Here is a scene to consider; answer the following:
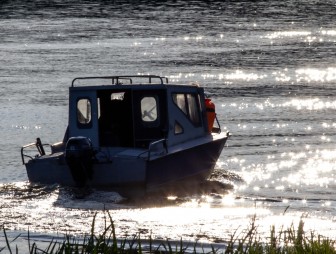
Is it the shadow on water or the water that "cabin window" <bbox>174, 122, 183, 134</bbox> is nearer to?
the shadow on water

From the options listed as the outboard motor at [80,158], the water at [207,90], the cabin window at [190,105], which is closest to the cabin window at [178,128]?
the cabin window at [190,105]

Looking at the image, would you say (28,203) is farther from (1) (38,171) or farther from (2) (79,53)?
(2) (79,53)

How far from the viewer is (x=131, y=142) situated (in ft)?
66.1

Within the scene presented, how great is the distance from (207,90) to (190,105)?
18.0 metres

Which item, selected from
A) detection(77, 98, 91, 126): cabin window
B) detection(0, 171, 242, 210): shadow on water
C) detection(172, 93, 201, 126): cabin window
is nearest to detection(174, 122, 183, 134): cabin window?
detection(172, 93, 201, 126): cabin window

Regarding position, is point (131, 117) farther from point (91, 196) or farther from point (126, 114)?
point (91, 196)

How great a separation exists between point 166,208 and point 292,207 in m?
2.63

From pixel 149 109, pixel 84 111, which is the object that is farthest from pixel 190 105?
pixel 84 111

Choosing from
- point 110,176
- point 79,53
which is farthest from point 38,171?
point 79,53

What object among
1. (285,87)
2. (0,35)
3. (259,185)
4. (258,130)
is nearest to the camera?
(259,185)

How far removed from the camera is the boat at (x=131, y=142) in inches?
739

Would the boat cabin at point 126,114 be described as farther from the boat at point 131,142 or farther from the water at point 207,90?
the water at point 207,90

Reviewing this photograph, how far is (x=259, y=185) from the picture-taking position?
73.4ft

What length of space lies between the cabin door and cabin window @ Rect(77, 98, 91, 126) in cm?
102
